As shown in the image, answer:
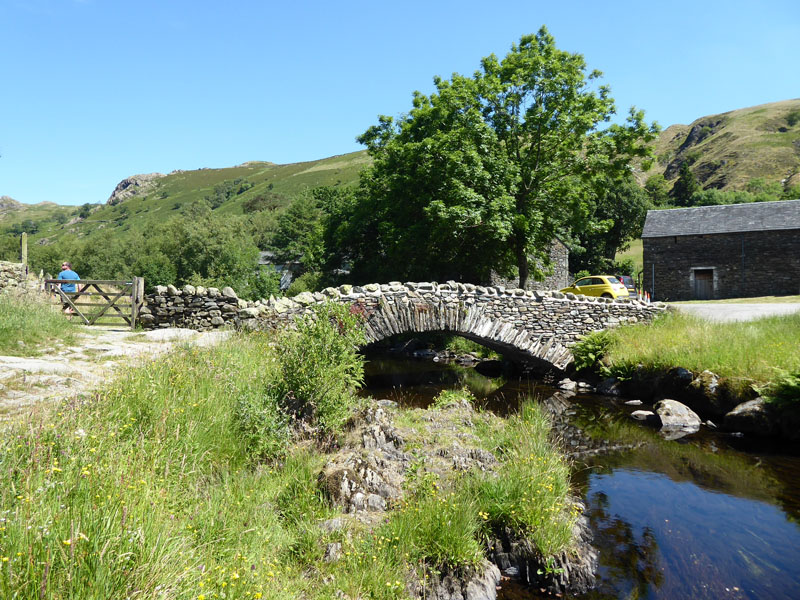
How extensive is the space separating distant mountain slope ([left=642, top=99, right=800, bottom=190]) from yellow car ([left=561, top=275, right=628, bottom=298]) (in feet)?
178

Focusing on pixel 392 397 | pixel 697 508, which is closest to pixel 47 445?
pixel 697 508

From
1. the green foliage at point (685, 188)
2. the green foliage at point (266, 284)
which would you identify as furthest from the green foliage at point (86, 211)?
the green foliage at point (685, 188)

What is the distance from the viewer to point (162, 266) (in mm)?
50812

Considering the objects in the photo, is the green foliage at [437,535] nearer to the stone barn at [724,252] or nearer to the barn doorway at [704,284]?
the stone barn at [724,252]

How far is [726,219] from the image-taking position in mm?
34125

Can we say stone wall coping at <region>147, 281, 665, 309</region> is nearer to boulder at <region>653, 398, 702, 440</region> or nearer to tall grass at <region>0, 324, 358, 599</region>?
boulder at <region>653, 398, 702, 440</region>

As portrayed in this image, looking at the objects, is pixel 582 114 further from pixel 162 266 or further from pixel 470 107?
pixel 162 266

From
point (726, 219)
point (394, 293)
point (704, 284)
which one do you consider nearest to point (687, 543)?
point (394, 293)

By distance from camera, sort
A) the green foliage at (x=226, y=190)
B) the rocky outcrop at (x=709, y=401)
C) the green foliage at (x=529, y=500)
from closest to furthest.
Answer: the green foliage at (x=529, y=500) < the rocky outcrop at (x=709, y=401) < the green foliage at (x=226, y=190)

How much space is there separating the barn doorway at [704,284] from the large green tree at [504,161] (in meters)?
17.2

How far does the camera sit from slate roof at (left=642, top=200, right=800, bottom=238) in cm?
3256

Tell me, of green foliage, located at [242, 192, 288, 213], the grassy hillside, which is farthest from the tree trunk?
the grassy hillside

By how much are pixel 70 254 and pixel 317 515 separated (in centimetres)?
7269

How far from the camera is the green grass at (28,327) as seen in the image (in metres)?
8.93
